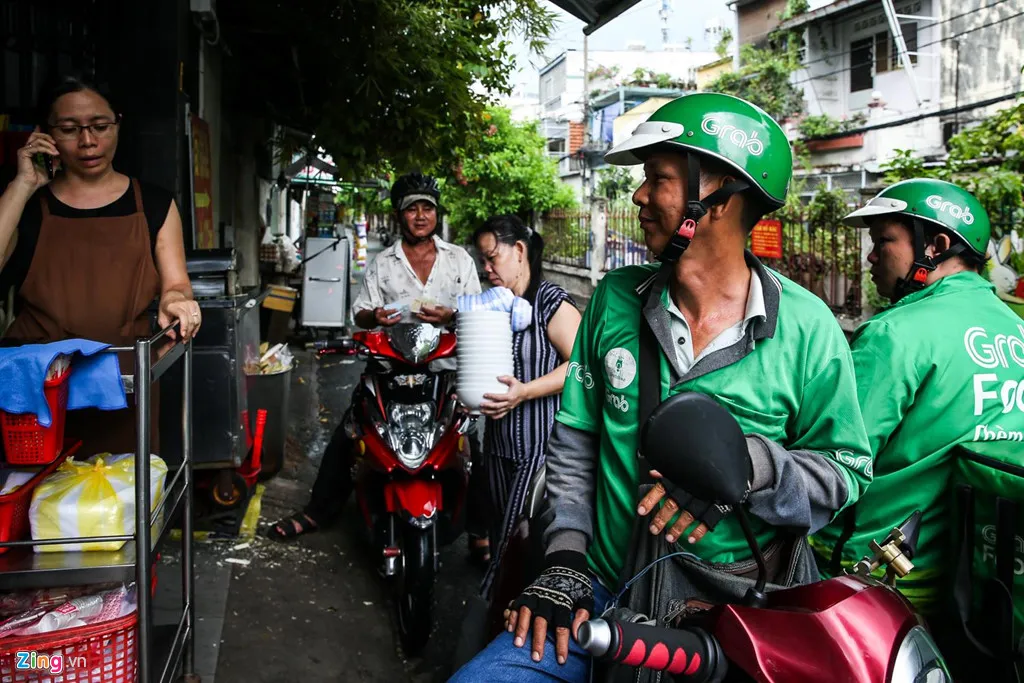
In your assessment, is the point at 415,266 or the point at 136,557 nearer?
the point at 136,557

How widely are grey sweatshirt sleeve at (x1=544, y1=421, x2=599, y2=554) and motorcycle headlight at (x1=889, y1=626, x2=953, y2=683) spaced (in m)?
0.80

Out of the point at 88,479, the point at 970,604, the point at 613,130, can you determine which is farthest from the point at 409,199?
the point at 613,130

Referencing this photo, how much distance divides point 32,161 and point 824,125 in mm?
26186

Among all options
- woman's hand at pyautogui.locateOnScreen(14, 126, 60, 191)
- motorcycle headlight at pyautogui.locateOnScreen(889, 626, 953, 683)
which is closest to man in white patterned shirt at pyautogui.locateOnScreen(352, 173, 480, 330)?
woman's hand at pyautogui.locateOnScreen(14, 126, 60, 191)

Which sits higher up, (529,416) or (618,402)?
(618,402)

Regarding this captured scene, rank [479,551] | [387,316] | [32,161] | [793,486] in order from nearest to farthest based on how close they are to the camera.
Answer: [793,486] < [32,161] < [387,316] < [479,551]

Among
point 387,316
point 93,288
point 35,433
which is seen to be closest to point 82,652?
point 35,433

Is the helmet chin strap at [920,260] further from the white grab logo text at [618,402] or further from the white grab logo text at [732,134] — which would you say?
the white grab logo text at [618,402]

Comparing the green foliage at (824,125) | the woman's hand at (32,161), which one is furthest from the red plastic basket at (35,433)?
the green foliage at (824,125)

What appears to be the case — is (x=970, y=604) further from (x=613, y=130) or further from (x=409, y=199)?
(x=613, y=130)

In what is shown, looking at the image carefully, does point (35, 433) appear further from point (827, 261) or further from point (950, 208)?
point (827, 261)

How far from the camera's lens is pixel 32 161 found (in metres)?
3.00

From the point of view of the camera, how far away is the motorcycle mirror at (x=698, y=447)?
1473mm

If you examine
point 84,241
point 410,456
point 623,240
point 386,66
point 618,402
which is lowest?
point 410,456
